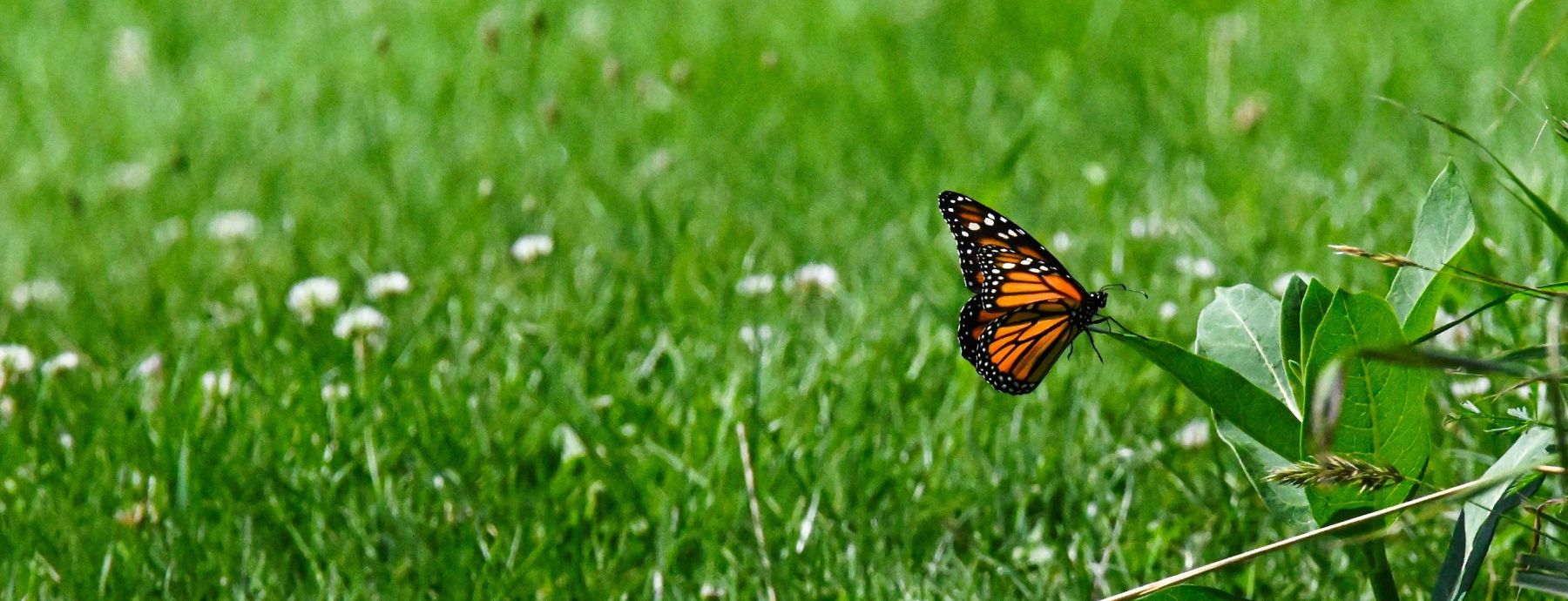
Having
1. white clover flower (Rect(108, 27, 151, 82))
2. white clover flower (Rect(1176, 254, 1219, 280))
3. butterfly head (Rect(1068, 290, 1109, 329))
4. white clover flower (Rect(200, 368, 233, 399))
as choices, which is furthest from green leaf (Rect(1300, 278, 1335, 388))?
white clover flower (Rect(108, 27, 151, 82))

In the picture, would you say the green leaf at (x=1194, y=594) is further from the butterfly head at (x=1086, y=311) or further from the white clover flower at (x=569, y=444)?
the white clover flower at (x=569, y=444)

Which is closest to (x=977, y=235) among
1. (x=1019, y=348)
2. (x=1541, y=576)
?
(x=1019, y=348)

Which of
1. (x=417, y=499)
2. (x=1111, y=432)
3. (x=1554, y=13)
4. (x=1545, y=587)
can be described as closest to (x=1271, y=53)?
(x=1554, y=13)

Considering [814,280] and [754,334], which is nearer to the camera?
[754,334]

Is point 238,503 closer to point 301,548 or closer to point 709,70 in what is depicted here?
point 301,548

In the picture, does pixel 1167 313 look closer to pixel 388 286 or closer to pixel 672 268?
pixel 672 268

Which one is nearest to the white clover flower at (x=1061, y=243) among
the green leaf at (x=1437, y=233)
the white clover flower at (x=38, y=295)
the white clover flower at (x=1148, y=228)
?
the white clover flower at (x=1148, y=228)

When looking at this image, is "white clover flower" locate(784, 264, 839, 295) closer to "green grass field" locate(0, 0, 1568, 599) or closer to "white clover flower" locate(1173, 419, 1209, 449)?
"green grass field" locate(0, 0, 1568, 599)
